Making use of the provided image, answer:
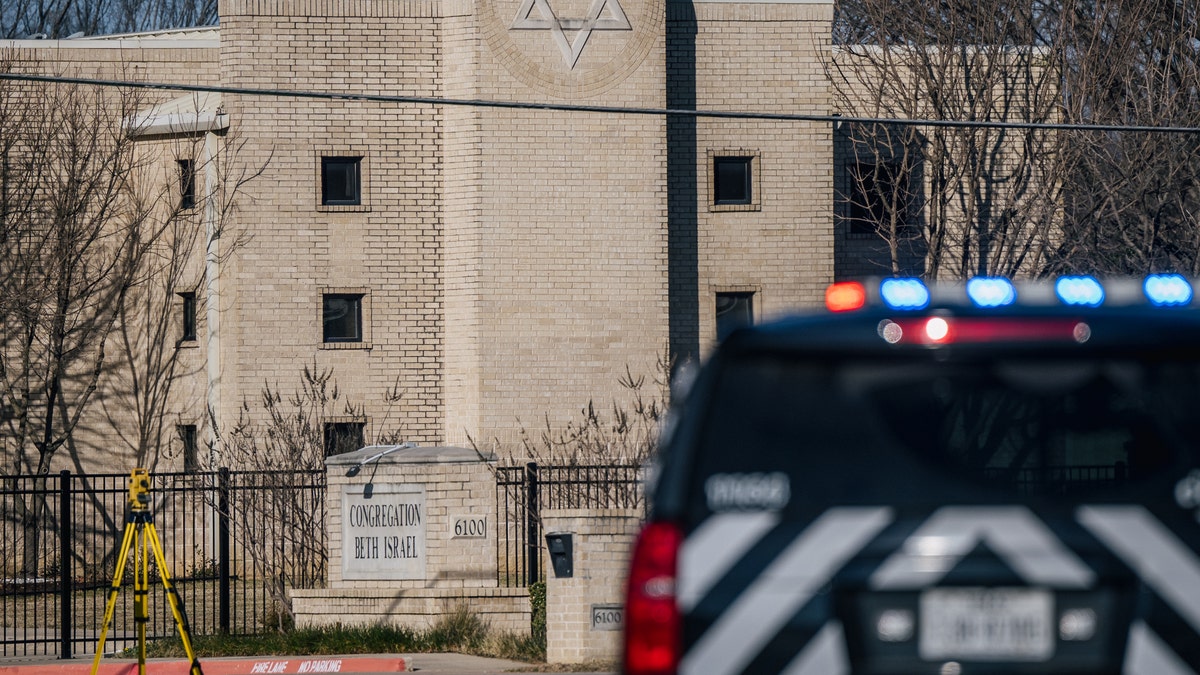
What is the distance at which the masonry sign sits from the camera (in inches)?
665

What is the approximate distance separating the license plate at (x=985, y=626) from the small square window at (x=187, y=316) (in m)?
23.5

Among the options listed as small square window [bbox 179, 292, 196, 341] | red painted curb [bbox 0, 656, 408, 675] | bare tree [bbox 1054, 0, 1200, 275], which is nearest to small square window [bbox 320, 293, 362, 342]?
small square window [bbox 179, 292, 196, 341]

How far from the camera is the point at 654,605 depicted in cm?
450

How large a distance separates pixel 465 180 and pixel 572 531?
1111cm

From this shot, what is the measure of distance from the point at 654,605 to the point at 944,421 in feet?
3.27

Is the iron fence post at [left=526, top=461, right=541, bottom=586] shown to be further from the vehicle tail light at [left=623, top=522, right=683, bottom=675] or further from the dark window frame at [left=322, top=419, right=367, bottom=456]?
the vehicle tail light at [left=623, top=522, right=683, bottom=675]

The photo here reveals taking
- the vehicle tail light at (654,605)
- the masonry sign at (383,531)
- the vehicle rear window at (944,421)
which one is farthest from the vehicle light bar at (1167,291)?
the masonry sign at (383,531)

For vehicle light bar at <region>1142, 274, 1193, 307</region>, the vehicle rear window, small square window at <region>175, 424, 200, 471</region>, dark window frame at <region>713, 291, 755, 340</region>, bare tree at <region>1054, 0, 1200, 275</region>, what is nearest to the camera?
the vehicle rear window

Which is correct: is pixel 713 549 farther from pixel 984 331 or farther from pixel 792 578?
pixel 984 331

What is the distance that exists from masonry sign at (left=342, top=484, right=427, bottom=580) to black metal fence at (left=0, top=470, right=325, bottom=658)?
0.99 m

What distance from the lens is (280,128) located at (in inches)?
985

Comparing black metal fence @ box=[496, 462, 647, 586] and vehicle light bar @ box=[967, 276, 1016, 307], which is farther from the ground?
vehicle light bar @ box=[967, 276, 1016, 307]

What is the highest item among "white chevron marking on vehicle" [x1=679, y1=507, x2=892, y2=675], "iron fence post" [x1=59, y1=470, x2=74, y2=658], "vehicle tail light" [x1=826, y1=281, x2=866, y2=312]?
"vehicle tail light" [x1=826, y1=281, x2=866, y2=312]

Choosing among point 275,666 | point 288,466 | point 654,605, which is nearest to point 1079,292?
point 654,605
